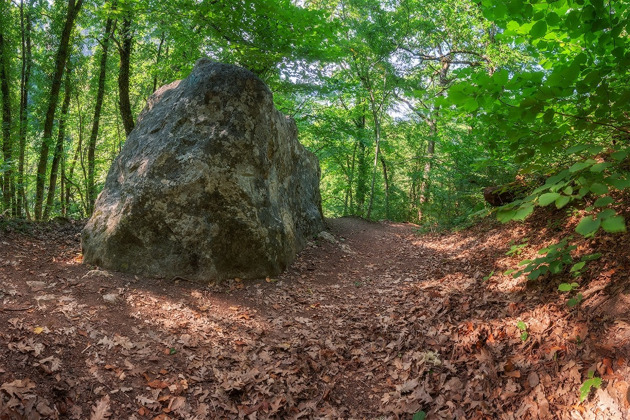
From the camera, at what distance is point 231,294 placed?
5.62 meters

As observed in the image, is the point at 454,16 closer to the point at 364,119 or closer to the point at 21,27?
the point at 364,119

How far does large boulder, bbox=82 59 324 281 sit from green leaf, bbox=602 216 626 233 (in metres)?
5.27

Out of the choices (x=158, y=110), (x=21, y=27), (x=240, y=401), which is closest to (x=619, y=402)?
(x=240, y=401)

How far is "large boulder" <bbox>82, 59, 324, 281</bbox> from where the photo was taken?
5.79 m

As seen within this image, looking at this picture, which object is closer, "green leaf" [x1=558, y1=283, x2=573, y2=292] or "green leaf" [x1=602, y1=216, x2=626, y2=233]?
"green leaf" [x1=602, y1=216, x2=626, y2=233]

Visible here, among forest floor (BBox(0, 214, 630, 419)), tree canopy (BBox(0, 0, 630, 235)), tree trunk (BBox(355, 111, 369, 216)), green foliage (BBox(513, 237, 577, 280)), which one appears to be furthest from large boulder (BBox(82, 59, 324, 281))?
tree trunk (BBox(355, 111, 369, 216))

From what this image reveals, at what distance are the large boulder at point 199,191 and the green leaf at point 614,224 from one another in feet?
17.3

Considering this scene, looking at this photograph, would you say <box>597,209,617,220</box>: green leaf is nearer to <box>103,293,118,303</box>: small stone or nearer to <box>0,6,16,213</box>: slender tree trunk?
<box>103,293,118,303</box>: small stone

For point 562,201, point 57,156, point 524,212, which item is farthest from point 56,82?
point 562,201

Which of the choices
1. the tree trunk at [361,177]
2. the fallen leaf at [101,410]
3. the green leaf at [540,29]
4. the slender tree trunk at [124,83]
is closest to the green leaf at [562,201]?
the green leaf at [540,29]

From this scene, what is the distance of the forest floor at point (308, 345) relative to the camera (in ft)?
8.98

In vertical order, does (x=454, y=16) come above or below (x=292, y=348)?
above

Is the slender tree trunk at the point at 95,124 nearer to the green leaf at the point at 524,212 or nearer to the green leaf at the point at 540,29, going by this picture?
the green leaf at the point at 540,29

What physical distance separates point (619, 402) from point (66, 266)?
6.91m
